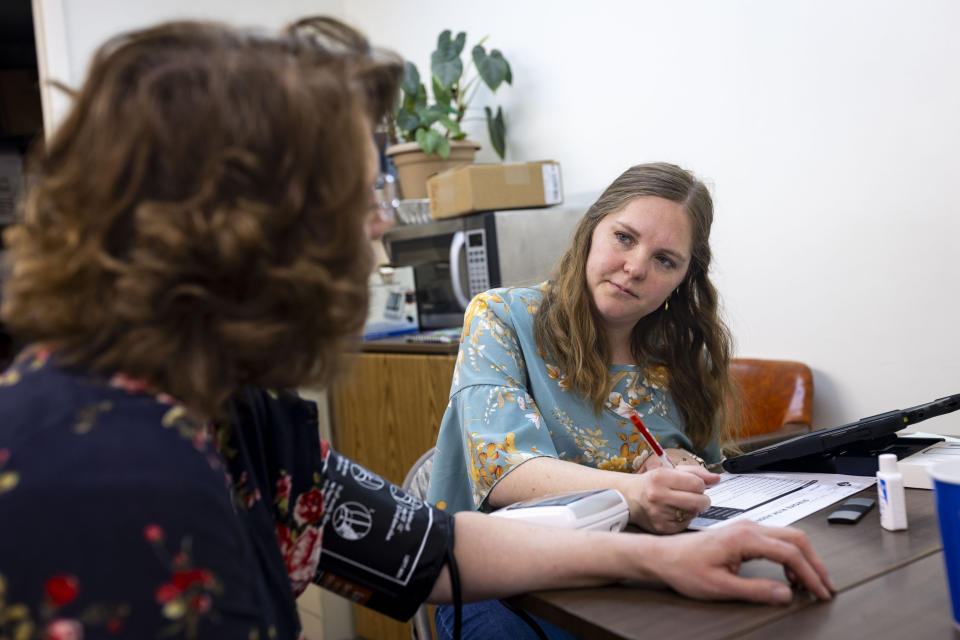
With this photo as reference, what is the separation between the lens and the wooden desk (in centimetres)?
74

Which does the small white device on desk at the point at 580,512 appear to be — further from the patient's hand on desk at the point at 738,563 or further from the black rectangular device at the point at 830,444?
the black rectangular device at the point at 830,444

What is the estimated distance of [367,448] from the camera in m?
3.02

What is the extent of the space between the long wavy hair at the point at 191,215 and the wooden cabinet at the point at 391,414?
1.92 m

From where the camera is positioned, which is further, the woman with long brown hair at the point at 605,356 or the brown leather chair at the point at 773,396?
the brown leather chair at the point at 773,396

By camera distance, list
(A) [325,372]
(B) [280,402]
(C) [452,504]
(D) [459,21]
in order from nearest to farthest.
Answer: (A) [325,372], (B) [280,402], (C) [452,504], (D) [459,21]

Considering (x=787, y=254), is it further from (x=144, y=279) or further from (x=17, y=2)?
(x=17, y=2)

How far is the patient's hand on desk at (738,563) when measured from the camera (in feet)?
2.66

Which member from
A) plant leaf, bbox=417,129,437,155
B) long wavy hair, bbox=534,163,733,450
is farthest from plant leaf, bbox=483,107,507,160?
long wavy hair, bbox=534,163,733,450

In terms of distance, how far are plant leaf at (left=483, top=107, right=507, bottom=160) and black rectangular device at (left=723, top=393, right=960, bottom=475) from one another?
7.05 feet

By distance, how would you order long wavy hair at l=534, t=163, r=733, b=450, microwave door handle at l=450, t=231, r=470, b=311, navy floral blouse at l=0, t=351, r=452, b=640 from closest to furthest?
navy floral blouse at l=0, t=351, r=452, b=640, long wavy hair at l=534, t=163, r=733, b=450, microwave door handle at l=450, t=231, r=470, b=311

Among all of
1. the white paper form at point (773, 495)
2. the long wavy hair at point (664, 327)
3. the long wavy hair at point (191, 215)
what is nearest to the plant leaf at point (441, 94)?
the long wavy hair at point (664, 327)

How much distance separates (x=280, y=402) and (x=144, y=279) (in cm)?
33

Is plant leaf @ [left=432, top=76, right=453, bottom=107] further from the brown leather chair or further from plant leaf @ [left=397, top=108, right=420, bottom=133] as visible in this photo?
the brown leather chair

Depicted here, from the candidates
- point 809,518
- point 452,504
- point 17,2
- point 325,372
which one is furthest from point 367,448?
point 17,2
